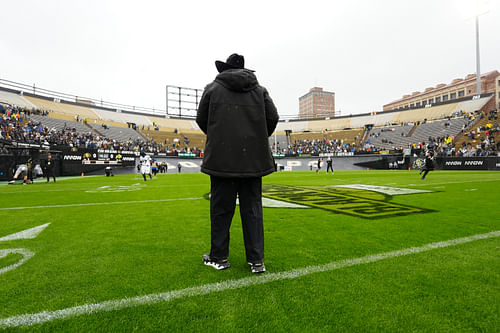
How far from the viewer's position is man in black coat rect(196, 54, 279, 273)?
7.81 ft

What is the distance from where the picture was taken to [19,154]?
15.6 meters

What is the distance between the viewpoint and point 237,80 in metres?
2.40

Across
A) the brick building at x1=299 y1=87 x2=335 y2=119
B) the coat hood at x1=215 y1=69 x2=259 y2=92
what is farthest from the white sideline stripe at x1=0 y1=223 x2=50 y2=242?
the brick building at x1=299 y1=87 x2=335 y2=119

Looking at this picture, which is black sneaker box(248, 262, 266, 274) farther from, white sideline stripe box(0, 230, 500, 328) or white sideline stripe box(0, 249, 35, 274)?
white sideline stripe box(0, 249, 35, 274)

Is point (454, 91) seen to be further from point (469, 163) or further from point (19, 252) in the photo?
point (19, 252)

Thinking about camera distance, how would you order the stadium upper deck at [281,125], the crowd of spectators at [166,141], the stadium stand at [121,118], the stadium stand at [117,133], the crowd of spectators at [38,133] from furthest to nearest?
1. the stadium stand at [121,118]
2. the stadium stand at [117,133]
3. the stadium upper deck at [281,125]
4. the crowd of spectators at [166,141]
5. the crowd of spectators at [38,133]

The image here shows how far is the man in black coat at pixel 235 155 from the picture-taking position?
238 cm

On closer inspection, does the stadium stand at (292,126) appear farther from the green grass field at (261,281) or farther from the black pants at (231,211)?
the black pants at (231,211)

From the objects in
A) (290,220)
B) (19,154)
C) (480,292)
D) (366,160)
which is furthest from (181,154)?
(480,292)

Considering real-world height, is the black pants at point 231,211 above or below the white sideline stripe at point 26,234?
above

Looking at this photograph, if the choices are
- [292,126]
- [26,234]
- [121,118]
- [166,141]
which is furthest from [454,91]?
[26,234]

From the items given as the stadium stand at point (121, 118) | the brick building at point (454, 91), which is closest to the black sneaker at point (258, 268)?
the stadium stand at point (121, 118)

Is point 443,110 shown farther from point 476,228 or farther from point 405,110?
point 476,228

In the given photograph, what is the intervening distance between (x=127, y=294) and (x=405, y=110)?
61920 mm
